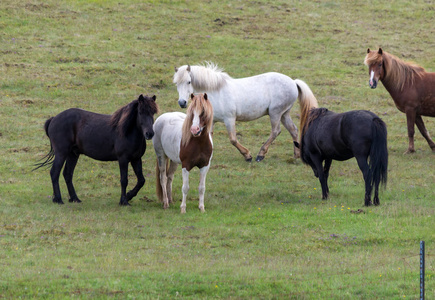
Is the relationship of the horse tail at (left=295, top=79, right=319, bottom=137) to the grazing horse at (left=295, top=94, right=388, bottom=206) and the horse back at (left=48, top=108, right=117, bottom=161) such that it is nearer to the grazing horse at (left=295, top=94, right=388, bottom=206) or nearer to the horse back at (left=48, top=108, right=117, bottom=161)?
the grazing horse at (left=295, top=94, right=388, bottom=206)

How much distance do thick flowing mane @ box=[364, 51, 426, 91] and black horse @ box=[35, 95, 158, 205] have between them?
7.46 metres

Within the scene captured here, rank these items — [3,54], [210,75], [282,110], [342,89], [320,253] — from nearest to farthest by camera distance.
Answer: [320,253], [210,75], [282,110], [342,89], [3,54]

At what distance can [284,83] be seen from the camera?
55.2 feet

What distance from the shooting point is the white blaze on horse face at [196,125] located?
11.0 m

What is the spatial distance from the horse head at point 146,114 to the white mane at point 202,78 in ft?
7.58

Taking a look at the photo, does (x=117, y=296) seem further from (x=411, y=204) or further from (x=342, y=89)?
(x=342, y=89)

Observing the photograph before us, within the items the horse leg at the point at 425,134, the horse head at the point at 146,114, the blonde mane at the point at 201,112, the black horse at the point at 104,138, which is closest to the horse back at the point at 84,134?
the black horse at the point at 104,138

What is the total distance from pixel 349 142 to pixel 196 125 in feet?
10.3

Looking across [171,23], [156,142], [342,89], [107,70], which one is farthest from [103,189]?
[171,23]

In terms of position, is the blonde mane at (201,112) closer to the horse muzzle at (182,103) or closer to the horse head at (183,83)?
the horse muzzle at (182,103)

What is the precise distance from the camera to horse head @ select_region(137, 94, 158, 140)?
11.8 m

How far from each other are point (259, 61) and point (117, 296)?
19725 millimetres

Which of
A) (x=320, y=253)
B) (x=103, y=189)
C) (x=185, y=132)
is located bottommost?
(x=103, y=189)

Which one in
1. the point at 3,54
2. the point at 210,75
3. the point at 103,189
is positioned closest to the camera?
the point at 103,189
